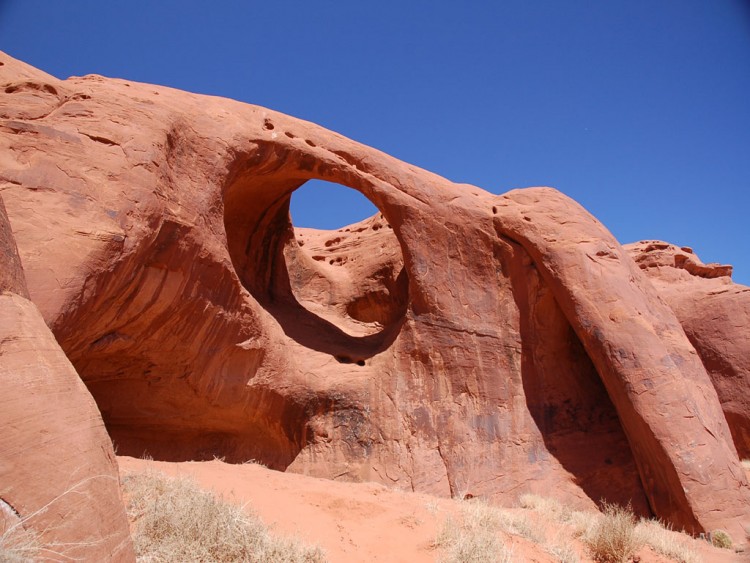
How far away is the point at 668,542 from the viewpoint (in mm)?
6750

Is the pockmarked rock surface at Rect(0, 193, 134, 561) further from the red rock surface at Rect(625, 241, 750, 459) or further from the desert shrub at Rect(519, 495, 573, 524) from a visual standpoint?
the red rock surface at Rect(625, 241, 750, 459)

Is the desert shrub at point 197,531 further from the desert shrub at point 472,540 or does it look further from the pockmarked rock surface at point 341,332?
the pockmarked rock surface at point 341,332

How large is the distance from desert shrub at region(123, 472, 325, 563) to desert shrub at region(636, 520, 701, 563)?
4122mm

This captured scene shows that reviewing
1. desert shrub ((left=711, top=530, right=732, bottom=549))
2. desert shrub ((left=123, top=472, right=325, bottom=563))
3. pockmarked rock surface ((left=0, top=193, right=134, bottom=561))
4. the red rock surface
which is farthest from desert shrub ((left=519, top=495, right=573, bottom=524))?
pockmarked rock surface ((left=0, top=193, right=134, bottom=561))

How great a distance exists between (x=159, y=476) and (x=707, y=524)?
6.58 m

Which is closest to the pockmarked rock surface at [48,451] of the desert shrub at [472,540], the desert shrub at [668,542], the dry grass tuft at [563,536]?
the desert shrub at [472,540]

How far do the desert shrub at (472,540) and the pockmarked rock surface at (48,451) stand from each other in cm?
290

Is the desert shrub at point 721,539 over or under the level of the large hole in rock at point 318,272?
under

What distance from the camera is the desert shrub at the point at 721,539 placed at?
7228 millimetres

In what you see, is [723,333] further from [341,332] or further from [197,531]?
[197,531]

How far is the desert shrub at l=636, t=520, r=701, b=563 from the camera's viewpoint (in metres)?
6.43

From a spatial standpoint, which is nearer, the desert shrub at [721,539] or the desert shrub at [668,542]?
the desert shrub at [668,542]

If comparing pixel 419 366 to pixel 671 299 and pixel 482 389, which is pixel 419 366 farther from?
pixel 671 299

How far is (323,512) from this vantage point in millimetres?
5852
